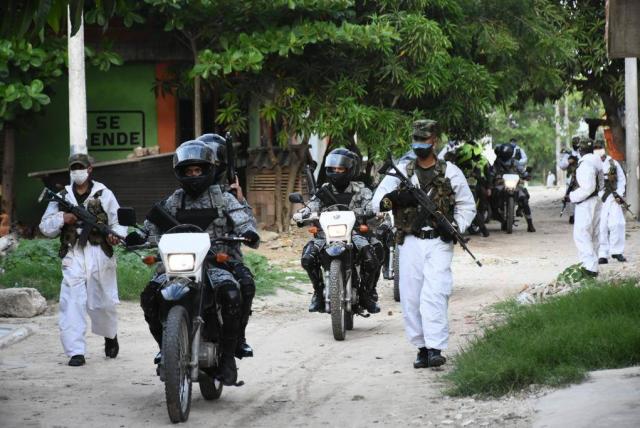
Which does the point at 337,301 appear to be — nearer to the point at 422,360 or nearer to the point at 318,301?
the point at 318,301

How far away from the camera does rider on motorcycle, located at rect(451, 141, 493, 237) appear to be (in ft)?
83.6

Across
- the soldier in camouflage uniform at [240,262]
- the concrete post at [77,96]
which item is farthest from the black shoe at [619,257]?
the soldier in camouflage uniform at [240,262]

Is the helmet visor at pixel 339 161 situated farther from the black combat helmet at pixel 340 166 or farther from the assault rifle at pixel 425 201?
the assault rifle at pixel 425 201

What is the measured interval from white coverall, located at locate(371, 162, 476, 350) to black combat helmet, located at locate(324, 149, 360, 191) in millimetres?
2414

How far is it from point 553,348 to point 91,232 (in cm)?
397

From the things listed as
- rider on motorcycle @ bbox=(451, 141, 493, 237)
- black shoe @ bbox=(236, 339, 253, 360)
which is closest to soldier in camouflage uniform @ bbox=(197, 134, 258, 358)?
black shoe @ bbox=(236, 339, 253, 360)

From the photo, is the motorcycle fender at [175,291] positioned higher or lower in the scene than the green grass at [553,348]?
higher

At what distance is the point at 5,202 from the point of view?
2192cm

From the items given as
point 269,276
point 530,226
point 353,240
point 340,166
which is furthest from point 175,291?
point 530,226

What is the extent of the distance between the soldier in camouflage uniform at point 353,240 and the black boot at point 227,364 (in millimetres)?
3932

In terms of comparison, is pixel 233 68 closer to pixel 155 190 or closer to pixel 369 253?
pixel 155 190

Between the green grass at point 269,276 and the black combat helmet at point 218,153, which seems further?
the green grass at point 269,276

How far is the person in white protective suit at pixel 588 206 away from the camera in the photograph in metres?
16.0

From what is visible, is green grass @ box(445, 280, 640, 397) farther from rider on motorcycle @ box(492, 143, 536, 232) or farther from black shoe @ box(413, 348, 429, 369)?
rider on motorcycle @ box(492, 143, 536, 232)
